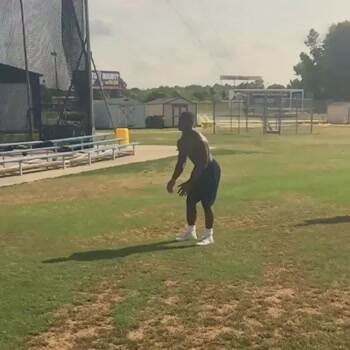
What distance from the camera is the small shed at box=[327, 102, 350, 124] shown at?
5975 cm

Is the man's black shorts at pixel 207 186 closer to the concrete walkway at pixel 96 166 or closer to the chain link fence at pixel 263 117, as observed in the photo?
the concrete walkway at pixel 96 166

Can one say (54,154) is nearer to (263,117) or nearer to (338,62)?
(263,117)

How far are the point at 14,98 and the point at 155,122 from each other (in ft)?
95.3

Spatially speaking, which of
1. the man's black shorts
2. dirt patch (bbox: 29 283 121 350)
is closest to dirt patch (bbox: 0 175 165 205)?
the man's black shorts

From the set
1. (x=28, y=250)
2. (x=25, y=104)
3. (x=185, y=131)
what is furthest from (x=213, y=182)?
(x=25, y=104)

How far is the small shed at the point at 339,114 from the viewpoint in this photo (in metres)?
59.8

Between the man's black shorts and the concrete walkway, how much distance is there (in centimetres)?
801

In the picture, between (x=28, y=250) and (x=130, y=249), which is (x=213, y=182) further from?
(x=28, y=250)

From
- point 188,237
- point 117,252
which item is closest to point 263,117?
point 188,237

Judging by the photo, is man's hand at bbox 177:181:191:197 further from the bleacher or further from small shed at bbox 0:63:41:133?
small shed at bbox 0:63:41:133

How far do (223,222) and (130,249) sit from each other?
7.05 ft

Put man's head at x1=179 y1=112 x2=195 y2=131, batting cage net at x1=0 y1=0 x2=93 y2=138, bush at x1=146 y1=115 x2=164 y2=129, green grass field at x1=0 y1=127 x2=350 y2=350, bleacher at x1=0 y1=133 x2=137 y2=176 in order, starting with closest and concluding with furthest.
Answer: green grass field at x1=0 y1=127 x2=350 y2=350, man's head at x1=179 y1=112 x2=195 y2=131, bleacher at x1=0 y1=133 x2=137 y2=176, batting cage net at x1=0 y1=0 x2=93 y2=138, bush at x1=146 y1=115 x2=164 y2=129

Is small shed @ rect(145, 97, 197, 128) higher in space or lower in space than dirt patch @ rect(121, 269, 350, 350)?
higher

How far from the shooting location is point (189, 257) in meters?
6.90
